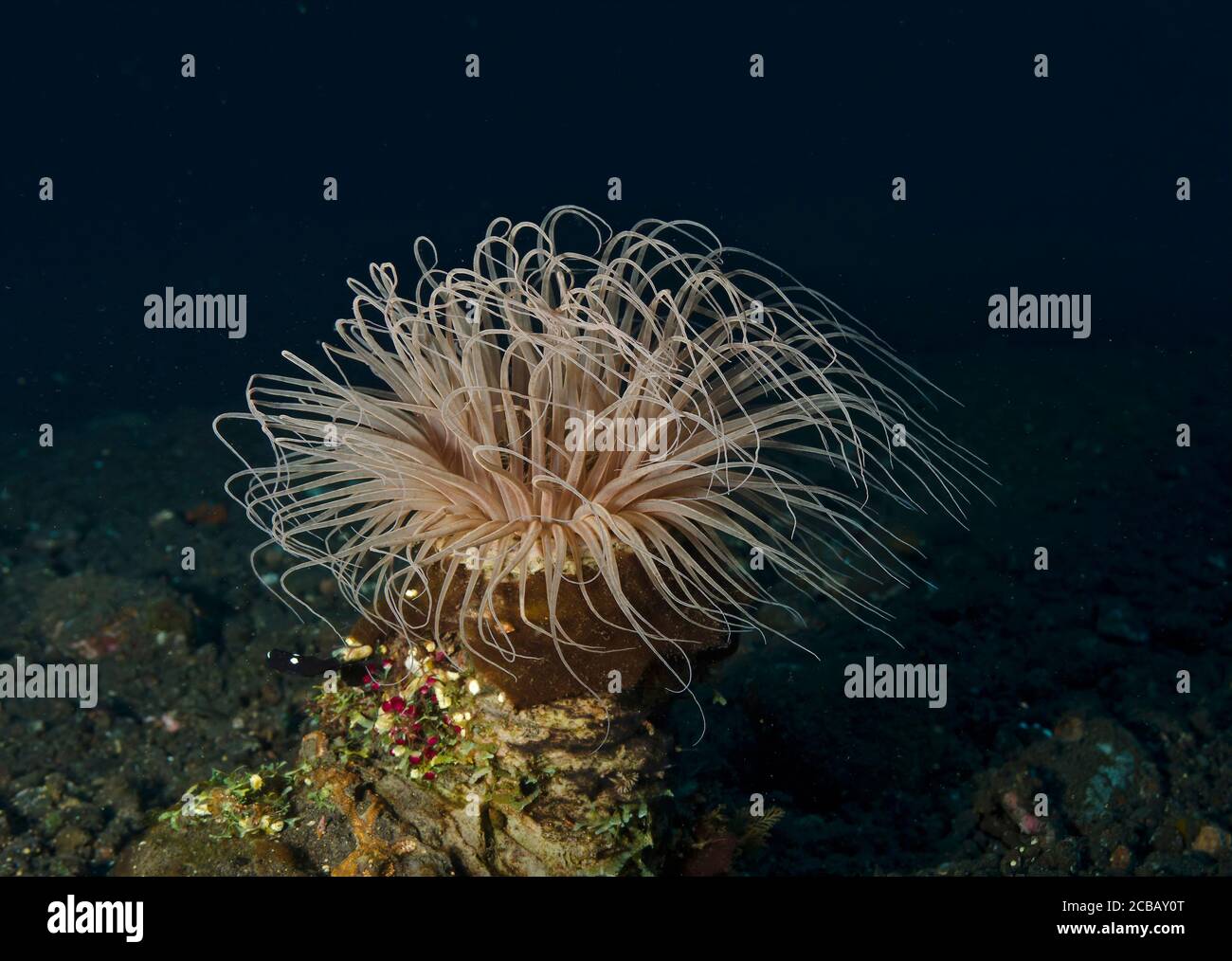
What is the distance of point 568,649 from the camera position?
3.48 meters

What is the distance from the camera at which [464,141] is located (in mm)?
31328

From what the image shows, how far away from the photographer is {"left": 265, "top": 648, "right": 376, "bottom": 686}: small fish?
164 inches

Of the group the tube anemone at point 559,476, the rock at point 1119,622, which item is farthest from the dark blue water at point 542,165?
the tube anemone at point 559,476

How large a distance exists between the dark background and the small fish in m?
24.0

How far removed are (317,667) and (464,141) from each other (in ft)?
99.9

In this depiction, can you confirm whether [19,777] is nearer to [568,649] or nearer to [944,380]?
[568,649]

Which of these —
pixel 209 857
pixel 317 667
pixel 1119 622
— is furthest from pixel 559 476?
pixel 1119 622

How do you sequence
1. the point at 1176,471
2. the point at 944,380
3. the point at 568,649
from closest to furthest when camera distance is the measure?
the point at 568,649 < the point at 1176,471 < the point at 944,380

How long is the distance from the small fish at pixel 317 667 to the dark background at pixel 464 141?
24.0 metres

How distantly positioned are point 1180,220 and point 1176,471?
1375 inches

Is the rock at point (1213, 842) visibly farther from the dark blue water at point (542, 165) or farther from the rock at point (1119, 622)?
the dark blue water at point (542, 165)

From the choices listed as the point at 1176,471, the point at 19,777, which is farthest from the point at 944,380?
the point at 19,777

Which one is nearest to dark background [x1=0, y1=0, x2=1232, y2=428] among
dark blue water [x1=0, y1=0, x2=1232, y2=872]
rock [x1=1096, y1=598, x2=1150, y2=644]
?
dark blue water [x1=0, y1=0, x2=1232, y2=872]

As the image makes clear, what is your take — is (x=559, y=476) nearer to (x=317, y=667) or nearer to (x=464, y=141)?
(x=317, y=667)
